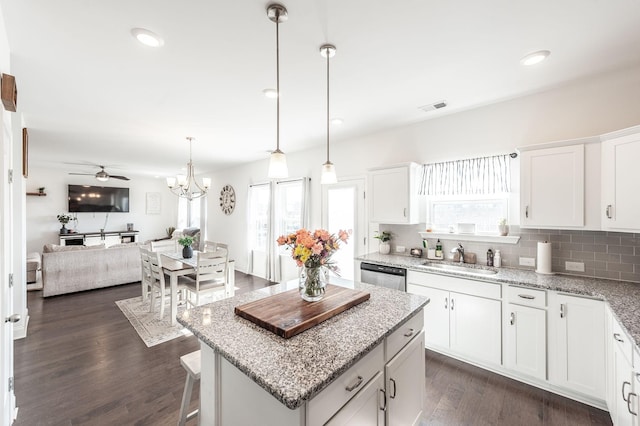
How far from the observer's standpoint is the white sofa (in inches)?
178

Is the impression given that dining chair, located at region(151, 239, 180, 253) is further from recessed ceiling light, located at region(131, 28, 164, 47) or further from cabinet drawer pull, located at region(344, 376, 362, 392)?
cabinet drawer pull, located at region(344, 376, 362, 392)

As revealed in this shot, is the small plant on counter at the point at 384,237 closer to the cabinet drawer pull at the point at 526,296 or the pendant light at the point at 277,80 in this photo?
the cabinet drawer pull at the point at 526,296

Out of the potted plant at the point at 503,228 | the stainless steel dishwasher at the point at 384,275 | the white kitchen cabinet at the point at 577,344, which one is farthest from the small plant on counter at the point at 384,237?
the white kitchen cabinet at the point at 577,344

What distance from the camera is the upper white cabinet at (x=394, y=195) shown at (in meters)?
3.29

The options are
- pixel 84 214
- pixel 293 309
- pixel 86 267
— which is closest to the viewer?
pixel 293 309

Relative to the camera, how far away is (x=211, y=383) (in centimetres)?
134

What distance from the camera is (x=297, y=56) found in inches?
80.4

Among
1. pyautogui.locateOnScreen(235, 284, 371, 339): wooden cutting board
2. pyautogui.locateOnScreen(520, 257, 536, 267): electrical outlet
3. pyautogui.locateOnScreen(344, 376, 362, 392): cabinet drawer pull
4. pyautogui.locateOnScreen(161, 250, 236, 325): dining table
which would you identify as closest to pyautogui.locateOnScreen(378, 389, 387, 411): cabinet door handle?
pyautogui.locateOnScreen(344, 376, 362, 392): cabinet drawer pull

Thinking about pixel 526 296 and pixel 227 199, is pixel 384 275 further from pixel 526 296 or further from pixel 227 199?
pixel 227 199

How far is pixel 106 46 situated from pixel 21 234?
2852 mm

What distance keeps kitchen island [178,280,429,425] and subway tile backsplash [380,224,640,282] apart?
1731 mm

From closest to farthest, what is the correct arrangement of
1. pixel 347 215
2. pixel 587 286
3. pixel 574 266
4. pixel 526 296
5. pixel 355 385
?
pixel 355 385 → pixel 587 286 → pixel 526 296 → pixel 574 266 → pixel 347 215

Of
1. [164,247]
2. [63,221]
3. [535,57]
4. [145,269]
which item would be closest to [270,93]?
[535,57]

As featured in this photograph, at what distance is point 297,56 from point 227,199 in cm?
545
